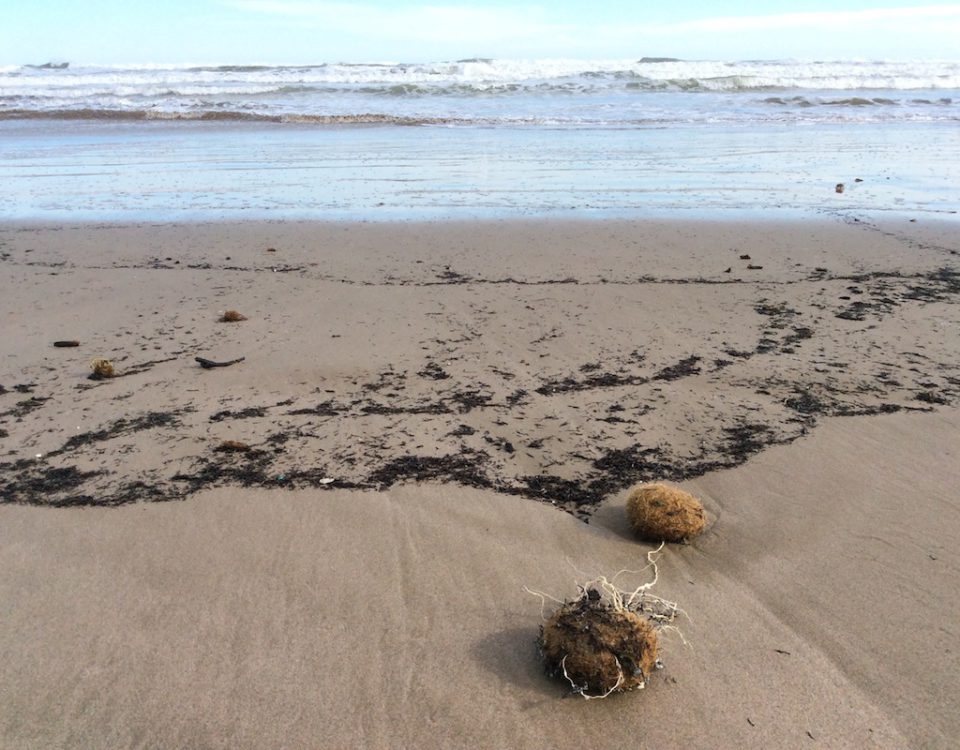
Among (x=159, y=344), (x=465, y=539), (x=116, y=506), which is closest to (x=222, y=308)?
(x=159, y=344)

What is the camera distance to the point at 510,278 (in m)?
6.80

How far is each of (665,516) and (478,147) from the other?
41.9ft

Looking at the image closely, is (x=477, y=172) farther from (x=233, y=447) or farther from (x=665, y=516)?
(x=665, y=516)

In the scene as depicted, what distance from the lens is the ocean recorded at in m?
9.88

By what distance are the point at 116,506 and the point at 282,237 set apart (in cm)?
517

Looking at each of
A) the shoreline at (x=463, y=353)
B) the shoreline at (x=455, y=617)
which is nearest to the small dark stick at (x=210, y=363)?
the shoreline at (x=463, y=353)

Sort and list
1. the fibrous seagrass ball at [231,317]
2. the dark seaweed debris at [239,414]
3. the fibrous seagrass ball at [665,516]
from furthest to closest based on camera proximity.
Answer: 1. the fibrous seagrass ball at [231,317]
2. the dark seaweed debris at [239,414]
3. the fibrous seagrass ball at [665,516]

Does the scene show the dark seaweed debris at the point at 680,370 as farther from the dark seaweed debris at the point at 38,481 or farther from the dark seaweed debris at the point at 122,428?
the dark seaweed debris at the point at 38,481

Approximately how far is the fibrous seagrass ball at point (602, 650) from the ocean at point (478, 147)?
7151mm

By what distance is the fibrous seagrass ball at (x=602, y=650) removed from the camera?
236 centimetres

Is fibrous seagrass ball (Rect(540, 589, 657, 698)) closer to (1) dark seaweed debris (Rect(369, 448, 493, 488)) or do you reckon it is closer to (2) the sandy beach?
(2) the sandy beach

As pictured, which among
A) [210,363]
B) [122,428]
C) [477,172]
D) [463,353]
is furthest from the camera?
[477,172]

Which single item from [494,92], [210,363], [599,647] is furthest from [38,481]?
[494,92]

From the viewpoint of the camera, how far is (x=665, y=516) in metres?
3.13
